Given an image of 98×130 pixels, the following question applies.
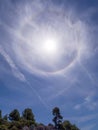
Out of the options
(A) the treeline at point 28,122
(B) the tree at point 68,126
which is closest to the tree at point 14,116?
(A) the treeline at point 28,122

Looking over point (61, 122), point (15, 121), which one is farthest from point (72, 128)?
point (15, 121)

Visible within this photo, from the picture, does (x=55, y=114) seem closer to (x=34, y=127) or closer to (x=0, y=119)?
(x=34, y=127)

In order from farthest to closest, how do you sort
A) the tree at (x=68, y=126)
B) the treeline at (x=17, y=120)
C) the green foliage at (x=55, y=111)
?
the green foliage at (x=55, y=111), the tree at (x=68, y=126), the treeline at (x=17, y=120)

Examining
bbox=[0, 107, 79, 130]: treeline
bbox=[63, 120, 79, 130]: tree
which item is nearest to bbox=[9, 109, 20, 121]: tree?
bbox=[0, 107, 79, 130]: treeline

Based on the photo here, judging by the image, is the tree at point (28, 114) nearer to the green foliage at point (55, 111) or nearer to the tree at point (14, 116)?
the tree at point (14, 116)

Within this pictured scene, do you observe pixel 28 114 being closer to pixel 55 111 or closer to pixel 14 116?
pixel 14 116

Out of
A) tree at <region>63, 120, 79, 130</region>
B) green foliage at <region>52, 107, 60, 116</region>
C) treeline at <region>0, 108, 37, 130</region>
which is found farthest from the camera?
green foliage at <region>52, 107, 60, 116</region>

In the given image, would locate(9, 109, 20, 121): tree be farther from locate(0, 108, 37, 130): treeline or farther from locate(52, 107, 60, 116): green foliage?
locate(52, 107, 60, 116): green foliage

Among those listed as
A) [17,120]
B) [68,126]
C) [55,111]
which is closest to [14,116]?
[17,120]
